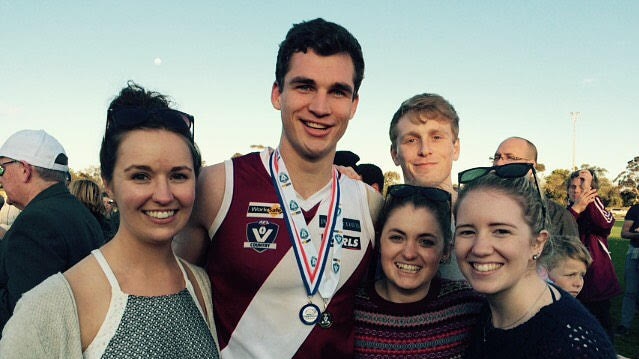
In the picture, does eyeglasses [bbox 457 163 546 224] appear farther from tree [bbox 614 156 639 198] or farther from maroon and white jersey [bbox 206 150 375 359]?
tree [bbox 614 156 639 198]

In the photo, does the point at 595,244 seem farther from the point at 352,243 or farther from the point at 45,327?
the point at 45,327

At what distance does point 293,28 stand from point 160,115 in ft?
3.35

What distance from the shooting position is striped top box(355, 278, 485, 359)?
262 cm

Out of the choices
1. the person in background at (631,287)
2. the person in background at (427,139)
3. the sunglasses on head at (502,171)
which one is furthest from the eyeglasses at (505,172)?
the person in background at (631,287)

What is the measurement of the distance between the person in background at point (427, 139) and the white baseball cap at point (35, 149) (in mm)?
3091

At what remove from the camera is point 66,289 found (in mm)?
1856

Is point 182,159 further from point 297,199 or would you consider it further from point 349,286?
point 349,286

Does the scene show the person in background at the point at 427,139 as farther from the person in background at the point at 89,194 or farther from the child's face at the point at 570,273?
the person in background at the point at 89,194

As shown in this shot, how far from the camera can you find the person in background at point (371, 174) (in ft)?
21.4

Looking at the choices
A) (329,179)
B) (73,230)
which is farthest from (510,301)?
(73,230)

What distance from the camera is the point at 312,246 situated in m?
2.64

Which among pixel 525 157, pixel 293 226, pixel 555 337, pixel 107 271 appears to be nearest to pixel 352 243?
pixel 293 226

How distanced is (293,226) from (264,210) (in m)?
0.18

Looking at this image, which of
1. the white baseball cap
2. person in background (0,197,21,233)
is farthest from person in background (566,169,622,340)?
person in background (0,197,21,233)
